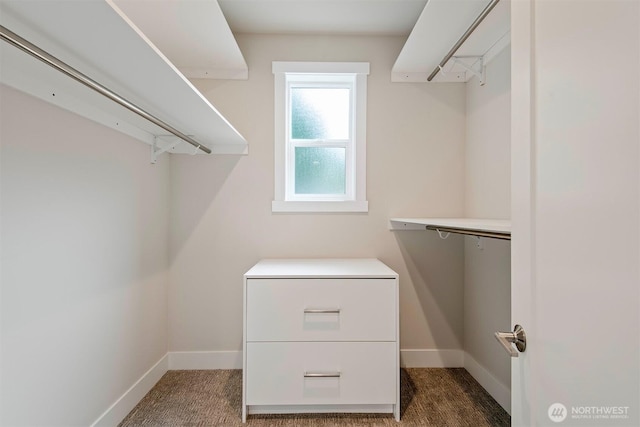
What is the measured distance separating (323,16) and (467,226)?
5.08 ft

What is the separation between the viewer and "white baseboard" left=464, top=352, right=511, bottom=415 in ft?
5.56

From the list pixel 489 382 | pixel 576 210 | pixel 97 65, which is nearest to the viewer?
pixel 576 210

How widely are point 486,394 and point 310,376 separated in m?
1.03

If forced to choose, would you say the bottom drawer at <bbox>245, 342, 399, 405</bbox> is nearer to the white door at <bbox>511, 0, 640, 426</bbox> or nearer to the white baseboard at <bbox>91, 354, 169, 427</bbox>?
the white baseboard at <bbox>91, 354, 169, 427</bbox>

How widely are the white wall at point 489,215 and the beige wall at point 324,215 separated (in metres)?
0.09

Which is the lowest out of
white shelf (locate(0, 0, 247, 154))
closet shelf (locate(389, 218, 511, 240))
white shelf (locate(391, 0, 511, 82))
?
closet shelf (locate(389, 218, 511, 240))

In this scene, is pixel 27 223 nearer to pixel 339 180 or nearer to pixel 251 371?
pixel 251 371

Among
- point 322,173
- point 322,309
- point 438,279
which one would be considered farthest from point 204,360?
point 438,279

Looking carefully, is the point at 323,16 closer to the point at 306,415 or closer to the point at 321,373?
the point at 321,373

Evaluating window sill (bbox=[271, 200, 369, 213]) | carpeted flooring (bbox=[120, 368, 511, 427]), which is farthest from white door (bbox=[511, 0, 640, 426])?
window sill (bbox=[271, 200, 369, 213])

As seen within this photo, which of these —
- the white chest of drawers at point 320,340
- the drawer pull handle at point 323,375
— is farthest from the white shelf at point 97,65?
the drawer pull handle at point 323,375

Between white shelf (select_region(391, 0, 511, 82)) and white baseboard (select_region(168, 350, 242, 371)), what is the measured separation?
2.13 m

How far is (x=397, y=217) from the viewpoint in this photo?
7.22 feet

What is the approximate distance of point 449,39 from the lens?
1.73 meters
